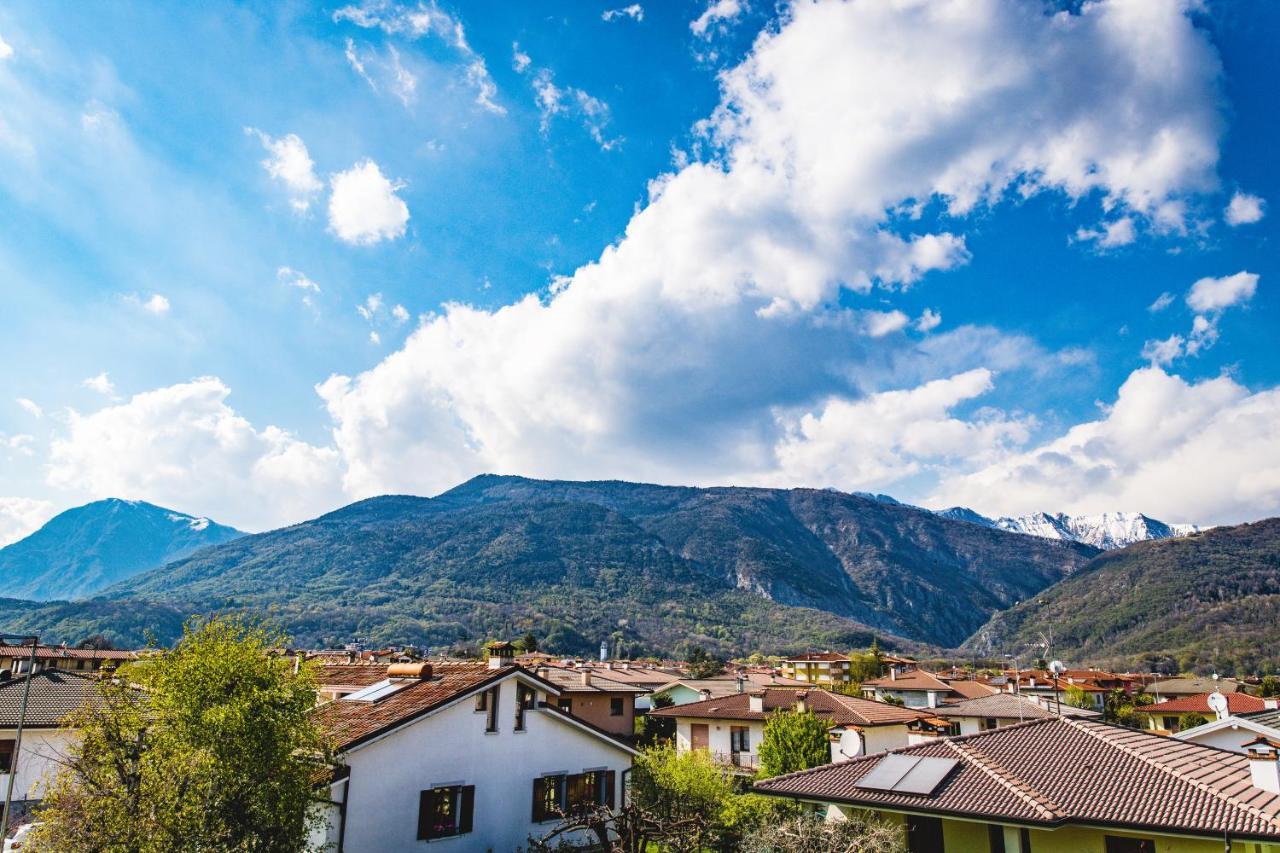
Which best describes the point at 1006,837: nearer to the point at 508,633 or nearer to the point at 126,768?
the point at 126,768

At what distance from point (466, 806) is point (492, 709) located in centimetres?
277

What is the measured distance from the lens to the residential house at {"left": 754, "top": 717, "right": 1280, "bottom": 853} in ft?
48.3

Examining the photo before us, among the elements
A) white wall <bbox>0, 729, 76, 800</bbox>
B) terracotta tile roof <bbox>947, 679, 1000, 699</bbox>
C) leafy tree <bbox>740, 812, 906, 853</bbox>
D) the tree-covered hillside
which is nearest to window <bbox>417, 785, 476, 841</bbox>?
leafy tree <bbox>740, 812, 906, 853</bbox>

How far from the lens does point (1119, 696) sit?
244ft

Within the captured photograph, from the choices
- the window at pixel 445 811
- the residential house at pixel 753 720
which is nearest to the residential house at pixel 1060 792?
the window at pixel 445 811

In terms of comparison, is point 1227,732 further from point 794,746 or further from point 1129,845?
point 1129,845

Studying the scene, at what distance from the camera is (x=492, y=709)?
79.5 feet

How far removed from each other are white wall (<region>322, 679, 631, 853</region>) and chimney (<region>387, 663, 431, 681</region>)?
389 centimetres

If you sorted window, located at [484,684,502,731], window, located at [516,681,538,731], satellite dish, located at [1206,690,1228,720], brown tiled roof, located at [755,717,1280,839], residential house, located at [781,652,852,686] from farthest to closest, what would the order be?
1. residential house, located at [781,652,852,686]
2. satellite dish, located at [1206,690,1228,720]
3. window, located at [516,681,538,731]
4. window, located at [484,684,502,731]
5. brown tiled roof, located at [755,717,1280,839]

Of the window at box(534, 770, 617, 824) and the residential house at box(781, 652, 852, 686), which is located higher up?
the residential house at box(781, 652, 852, 686)

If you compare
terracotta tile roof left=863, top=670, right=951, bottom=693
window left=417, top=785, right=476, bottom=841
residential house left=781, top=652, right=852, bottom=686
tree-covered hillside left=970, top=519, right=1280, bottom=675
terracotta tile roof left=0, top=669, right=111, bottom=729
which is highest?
tree-covered hillside left=970, top=519, right=1280, bottom=675

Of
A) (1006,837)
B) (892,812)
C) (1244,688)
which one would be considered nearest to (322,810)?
(892,812)

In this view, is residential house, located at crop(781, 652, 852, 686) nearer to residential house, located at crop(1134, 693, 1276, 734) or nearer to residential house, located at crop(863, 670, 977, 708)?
residential house, located at crop(863, 670, 977, 708)

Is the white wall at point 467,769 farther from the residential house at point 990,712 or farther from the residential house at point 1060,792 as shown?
the residential house at point 990,712
